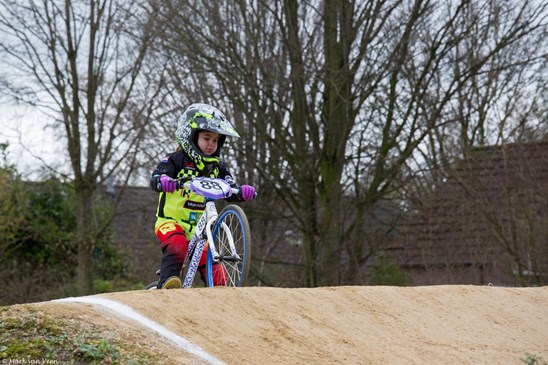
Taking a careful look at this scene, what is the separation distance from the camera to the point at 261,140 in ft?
60.7

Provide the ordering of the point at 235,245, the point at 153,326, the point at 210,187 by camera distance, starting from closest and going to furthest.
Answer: the point at 153,326 → the point at 210,187 → the point at 235,245

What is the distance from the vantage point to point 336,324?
25.7ft

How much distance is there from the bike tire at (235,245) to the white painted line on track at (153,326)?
149 centimetres

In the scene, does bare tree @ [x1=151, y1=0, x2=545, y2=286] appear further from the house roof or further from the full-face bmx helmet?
the full-face bmx helmet

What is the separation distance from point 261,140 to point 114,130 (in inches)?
104

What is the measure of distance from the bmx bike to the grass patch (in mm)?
2148

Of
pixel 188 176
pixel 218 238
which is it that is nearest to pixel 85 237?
pixel 188 176

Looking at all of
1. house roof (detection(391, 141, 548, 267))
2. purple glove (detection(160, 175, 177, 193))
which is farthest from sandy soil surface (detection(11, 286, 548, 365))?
house roof (detection(391, 141, 548, 267))

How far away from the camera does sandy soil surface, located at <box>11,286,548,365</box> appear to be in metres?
6.71

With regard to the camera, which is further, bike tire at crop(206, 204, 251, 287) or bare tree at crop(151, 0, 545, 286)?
bare tree at crop(151, 0, 545, 286)

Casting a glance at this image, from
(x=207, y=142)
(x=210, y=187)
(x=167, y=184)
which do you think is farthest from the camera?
(x=207, y=142)

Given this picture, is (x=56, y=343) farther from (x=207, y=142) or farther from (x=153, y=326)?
(x=207, y=142)

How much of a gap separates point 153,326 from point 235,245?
1931mm

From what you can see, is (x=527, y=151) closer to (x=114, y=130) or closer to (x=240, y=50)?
(x=240, y=50)
